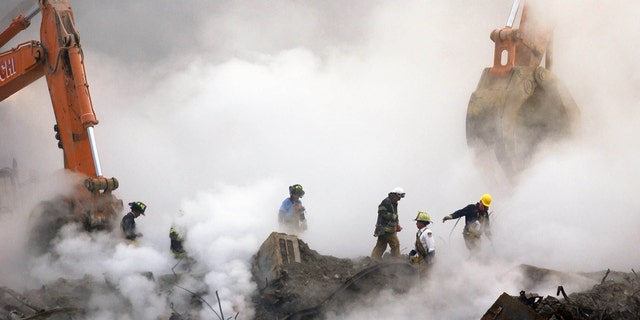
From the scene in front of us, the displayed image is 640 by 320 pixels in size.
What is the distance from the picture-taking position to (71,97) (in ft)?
47.6

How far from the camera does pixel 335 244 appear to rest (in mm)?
17609

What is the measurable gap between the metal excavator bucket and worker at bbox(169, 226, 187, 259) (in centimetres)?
477

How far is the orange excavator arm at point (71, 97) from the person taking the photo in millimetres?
14078

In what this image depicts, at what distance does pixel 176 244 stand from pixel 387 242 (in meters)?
3.06

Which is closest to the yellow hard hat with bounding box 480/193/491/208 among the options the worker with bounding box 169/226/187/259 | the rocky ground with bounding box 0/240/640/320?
the rocky ground with bounding box 0/240/640/320

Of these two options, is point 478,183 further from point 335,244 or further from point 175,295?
point 175,295

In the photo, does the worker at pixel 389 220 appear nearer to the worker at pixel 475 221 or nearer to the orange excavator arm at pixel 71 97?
the worker at pixel 475 221

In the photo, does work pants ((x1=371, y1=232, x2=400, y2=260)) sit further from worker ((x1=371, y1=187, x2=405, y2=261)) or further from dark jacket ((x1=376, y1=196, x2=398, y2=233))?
dark jacket ((x1=376, y1=196, x2=398, y2=233))

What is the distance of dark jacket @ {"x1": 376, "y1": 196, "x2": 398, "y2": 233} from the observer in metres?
14.2

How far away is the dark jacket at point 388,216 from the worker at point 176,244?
9.37ft

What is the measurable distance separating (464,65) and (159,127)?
7288mm

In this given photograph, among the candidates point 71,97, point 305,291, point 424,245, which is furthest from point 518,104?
point 71,97

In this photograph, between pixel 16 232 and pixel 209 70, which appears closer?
pixel 16 232

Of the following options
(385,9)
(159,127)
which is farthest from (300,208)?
(385,9)
